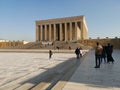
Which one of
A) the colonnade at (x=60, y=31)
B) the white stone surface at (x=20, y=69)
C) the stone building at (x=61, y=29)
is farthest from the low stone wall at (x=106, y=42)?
the white stone surface at (x=20, y=69)

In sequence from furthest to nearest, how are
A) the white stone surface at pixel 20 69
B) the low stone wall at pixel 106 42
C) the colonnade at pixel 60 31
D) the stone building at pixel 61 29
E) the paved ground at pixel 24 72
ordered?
the colonnade at pixel 60 31 → the stone building at pixel 61 29 → the low stone wall at pixel 106 42 → the white stone surface at pixel 20 69 → the paved ground at pixel 24 72

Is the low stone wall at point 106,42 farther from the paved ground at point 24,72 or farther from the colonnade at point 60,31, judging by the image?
the paved ground at point 24,72

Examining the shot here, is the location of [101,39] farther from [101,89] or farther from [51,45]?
[101,89]

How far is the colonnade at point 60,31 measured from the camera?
228 feet

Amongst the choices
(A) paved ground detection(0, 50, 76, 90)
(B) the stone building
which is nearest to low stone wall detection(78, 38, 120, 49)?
(B) the stone building

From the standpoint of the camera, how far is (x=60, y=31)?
7131cm

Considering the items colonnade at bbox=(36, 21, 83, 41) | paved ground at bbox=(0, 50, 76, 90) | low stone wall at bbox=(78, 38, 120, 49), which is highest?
colonnade at bbox=(36, 21, 83, 41)

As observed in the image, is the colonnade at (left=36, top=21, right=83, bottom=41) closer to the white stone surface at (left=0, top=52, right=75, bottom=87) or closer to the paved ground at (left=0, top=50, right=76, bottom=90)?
the white stone surface at (left=0, top=52, right=75, bottom=87)

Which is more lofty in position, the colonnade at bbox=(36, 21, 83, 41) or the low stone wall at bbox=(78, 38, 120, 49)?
the colonnade at bbox=(36, 21, 83, 41)

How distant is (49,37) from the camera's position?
2933 inches

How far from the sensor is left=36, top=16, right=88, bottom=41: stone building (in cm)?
6830

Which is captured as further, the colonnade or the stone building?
the colonnade

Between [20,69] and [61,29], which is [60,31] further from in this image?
[20,69]

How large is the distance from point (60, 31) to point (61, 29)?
3.05 ft
